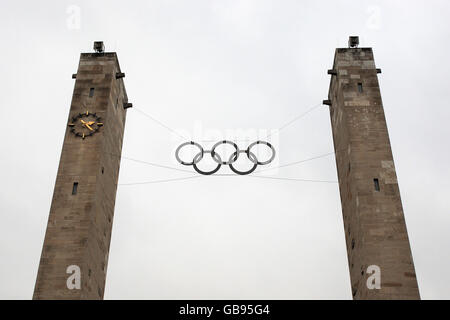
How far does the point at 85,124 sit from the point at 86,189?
5.43 metres

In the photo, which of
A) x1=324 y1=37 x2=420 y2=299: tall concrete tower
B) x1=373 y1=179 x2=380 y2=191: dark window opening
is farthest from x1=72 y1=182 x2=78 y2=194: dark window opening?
x1=373 y1=179 x2=380 y2=191: dark window opening

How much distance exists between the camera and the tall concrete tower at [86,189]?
34812 millimetres

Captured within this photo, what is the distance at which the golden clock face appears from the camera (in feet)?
132

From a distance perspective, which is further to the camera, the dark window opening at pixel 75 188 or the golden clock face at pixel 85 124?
the golden clock face at pixel 85 124

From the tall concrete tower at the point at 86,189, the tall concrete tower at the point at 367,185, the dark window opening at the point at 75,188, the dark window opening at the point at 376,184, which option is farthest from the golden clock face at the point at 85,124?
the dark window opening at the point at 376,184

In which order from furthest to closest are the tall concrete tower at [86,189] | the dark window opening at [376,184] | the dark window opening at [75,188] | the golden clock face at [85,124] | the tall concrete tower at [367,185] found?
1. the golden clock face at [85,124]
2. the dark window opening at [75,188]
3. the dark window opening at [376,184]
4. the tall concrete tower at [86,189]
5. the tall concrete tower at [367,185]

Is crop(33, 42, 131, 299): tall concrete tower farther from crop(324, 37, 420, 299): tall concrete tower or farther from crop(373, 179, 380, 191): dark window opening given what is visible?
crop(373, 179, 380, 191): dark window opening

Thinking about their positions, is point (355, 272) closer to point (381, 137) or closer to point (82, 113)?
point (381, 137)

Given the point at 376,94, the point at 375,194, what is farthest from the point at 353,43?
the point at 375,194

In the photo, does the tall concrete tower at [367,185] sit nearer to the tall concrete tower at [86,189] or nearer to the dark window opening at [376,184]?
the dark window opening at [376,184]
